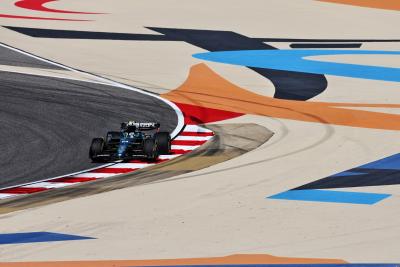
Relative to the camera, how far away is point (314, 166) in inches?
775

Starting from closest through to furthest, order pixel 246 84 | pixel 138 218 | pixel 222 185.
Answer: pixel 138 218 → pixel 222 185 → pixel 246 84

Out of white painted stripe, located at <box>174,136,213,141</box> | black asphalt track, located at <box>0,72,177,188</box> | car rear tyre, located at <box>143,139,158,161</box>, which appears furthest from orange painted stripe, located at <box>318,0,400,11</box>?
car rear tyre, located at <box>143,139,158,161</box>

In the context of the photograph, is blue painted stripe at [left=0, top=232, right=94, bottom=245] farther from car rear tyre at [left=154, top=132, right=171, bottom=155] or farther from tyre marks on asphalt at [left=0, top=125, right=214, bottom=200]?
car rear tyre at [left=154, top=132, right=171, bottom=155]

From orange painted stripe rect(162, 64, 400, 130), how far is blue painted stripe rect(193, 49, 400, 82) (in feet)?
10.8

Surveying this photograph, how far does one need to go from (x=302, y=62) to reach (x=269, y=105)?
25.4 feet

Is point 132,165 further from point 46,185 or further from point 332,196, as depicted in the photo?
point 332,196

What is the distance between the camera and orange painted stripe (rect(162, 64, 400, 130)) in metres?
24.9

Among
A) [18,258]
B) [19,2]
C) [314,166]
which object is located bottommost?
[18,258]

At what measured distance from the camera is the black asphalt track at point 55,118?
20297 mm

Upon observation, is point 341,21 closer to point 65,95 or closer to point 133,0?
point 133,0

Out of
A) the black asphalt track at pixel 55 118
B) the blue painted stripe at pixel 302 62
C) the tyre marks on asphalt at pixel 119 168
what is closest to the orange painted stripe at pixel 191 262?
the tyre marks on asphalt at pixel 119 168

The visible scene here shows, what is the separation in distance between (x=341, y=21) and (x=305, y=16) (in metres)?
1.73

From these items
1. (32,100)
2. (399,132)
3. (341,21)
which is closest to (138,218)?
(399,132)

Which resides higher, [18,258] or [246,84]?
[246,84]
